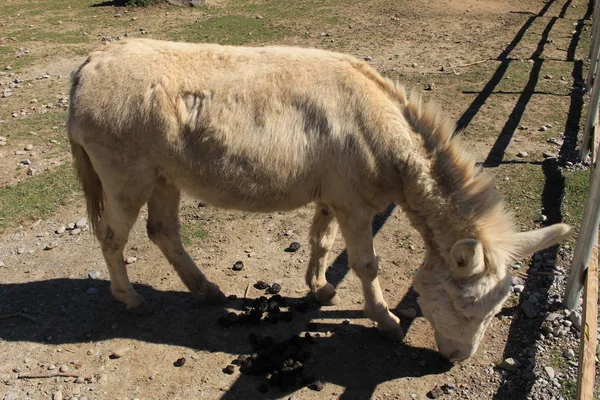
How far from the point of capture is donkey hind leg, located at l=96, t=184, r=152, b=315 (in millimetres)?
4969

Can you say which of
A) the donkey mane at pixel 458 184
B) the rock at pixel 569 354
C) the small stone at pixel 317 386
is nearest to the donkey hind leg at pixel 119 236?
the small stone at pixel 317 386

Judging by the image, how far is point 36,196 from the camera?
23.9 ft

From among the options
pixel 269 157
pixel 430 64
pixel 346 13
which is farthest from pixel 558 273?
pixel 346 13

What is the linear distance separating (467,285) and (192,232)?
357 centimetres

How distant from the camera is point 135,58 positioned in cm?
476

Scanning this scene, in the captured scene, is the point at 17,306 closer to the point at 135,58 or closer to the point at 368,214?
the point at 135,58

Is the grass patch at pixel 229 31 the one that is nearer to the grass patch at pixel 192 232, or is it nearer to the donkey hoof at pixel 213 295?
the grass patch at pixel 192 232

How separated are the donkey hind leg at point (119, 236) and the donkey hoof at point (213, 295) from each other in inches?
22.7

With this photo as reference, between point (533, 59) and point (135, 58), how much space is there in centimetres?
953

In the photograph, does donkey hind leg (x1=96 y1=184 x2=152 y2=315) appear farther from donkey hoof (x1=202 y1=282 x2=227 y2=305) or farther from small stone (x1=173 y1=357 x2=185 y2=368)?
small stone (x1=173 y1=357 x2=185 y2=368)

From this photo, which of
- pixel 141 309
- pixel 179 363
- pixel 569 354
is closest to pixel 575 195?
pixel 569 354

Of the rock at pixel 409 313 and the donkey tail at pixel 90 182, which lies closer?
the donkey tail at pixel 90 182

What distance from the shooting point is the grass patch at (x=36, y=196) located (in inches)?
272

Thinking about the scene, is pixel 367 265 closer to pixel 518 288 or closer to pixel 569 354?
pixel 518 288
